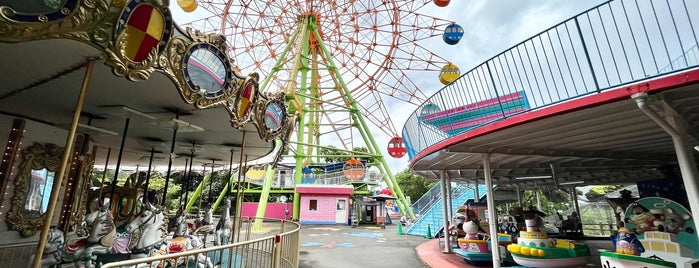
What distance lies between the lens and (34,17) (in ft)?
8.45

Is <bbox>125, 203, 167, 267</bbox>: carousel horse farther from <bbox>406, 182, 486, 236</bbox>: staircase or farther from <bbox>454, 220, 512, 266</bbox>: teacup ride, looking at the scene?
<bbox>406, 182, 486, 236</bbox>: staircase

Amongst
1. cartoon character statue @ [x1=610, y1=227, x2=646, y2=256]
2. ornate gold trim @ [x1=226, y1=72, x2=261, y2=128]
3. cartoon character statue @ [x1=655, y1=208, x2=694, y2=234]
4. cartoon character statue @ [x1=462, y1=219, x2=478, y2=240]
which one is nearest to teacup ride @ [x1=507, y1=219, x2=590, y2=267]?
cartoon character statue @ [x1=462, y1=219, x2=478, y2=240]

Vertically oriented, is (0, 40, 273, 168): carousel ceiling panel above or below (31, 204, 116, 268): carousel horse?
above

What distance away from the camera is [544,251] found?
653cm

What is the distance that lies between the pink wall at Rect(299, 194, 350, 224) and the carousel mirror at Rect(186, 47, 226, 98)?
18776mm

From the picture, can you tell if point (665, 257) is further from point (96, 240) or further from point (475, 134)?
point (96, 240)

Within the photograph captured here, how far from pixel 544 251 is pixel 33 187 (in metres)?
11.0

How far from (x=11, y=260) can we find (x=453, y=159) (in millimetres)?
9680

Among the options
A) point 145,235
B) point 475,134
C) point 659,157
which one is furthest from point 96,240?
point 659,157

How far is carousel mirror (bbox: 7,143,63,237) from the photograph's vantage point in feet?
21.0

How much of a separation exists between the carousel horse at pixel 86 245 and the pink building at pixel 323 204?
56.6ft

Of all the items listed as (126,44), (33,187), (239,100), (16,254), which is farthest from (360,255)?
(126,44)

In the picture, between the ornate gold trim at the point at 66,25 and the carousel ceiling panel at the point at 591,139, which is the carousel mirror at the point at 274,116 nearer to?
the carousel ceiling panel at the point at 591,139

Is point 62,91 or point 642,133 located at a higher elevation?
point 62,91
